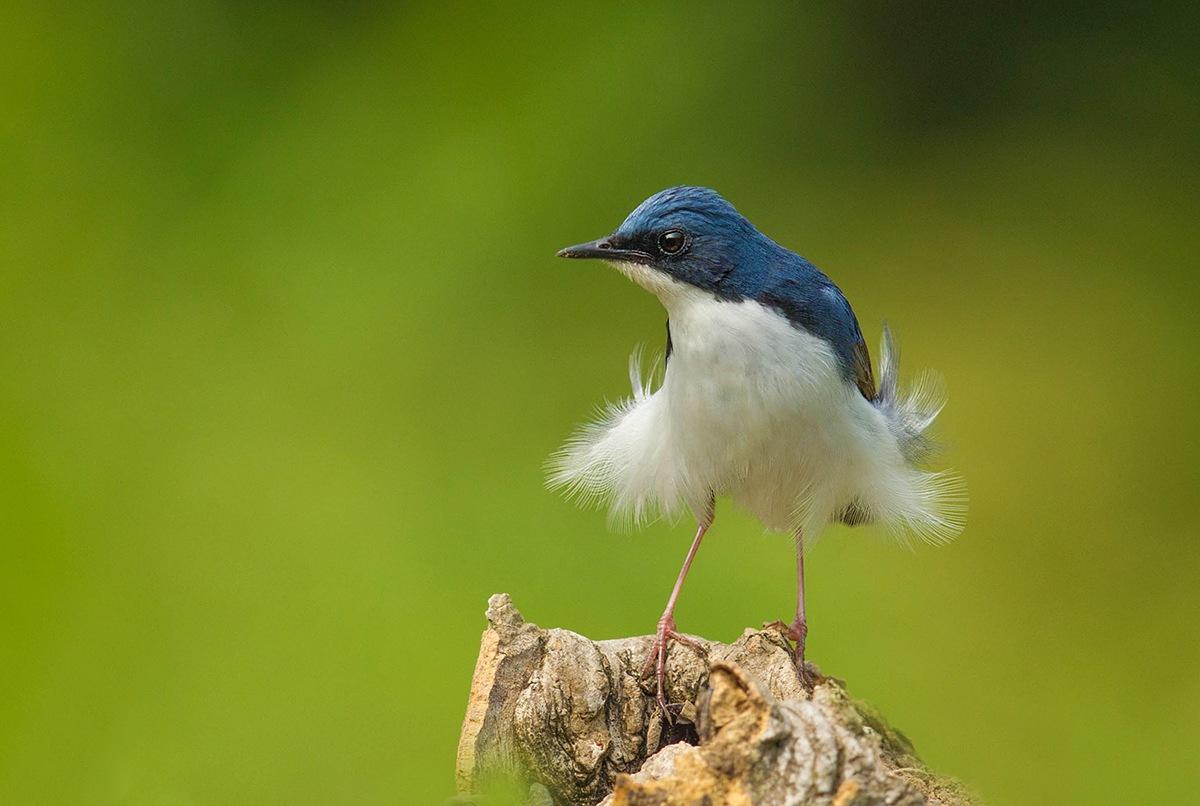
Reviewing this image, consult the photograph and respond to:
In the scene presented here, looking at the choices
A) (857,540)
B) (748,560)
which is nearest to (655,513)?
(748,560)

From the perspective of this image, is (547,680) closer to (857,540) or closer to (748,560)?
(748,560)

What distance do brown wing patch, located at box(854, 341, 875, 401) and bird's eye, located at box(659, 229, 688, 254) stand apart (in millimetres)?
568

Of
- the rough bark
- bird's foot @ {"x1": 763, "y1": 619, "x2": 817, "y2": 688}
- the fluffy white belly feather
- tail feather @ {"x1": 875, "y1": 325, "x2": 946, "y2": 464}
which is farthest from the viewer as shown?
tail feather @ {"x1": 875, "y1": 325, "x2": 946, "y2": 464}

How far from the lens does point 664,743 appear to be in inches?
115

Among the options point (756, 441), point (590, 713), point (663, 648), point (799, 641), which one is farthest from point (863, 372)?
point (590, 713)

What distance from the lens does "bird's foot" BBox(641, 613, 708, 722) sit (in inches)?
116

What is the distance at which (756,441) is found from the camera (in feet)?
11.0

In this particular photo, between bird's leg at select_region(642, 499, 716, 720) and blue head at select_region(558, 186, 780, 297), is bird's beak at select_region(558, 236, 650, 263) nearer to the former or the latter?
blue head at select_region(558, 186, 780, 297)

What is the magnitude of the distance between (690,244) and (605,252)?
0.20 metres

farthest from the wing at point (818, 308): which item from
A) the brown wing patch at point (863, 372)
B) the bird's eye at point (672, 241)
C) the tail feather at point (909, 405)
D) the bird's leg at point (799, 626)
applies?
the bird's leg at point (799, 626)

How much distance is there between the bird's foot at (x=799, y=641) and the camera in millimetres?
3162

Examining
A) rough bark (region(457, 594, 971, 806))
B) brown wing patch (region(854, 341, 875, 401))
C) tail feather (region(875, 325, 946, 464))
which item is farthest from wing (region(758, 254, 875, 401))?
rough bark (region(457, 594, 971, 806))

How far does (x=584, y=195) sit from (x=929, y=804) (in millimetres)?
4201

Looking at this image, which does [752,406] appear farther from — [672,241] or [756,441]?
[672,241]
